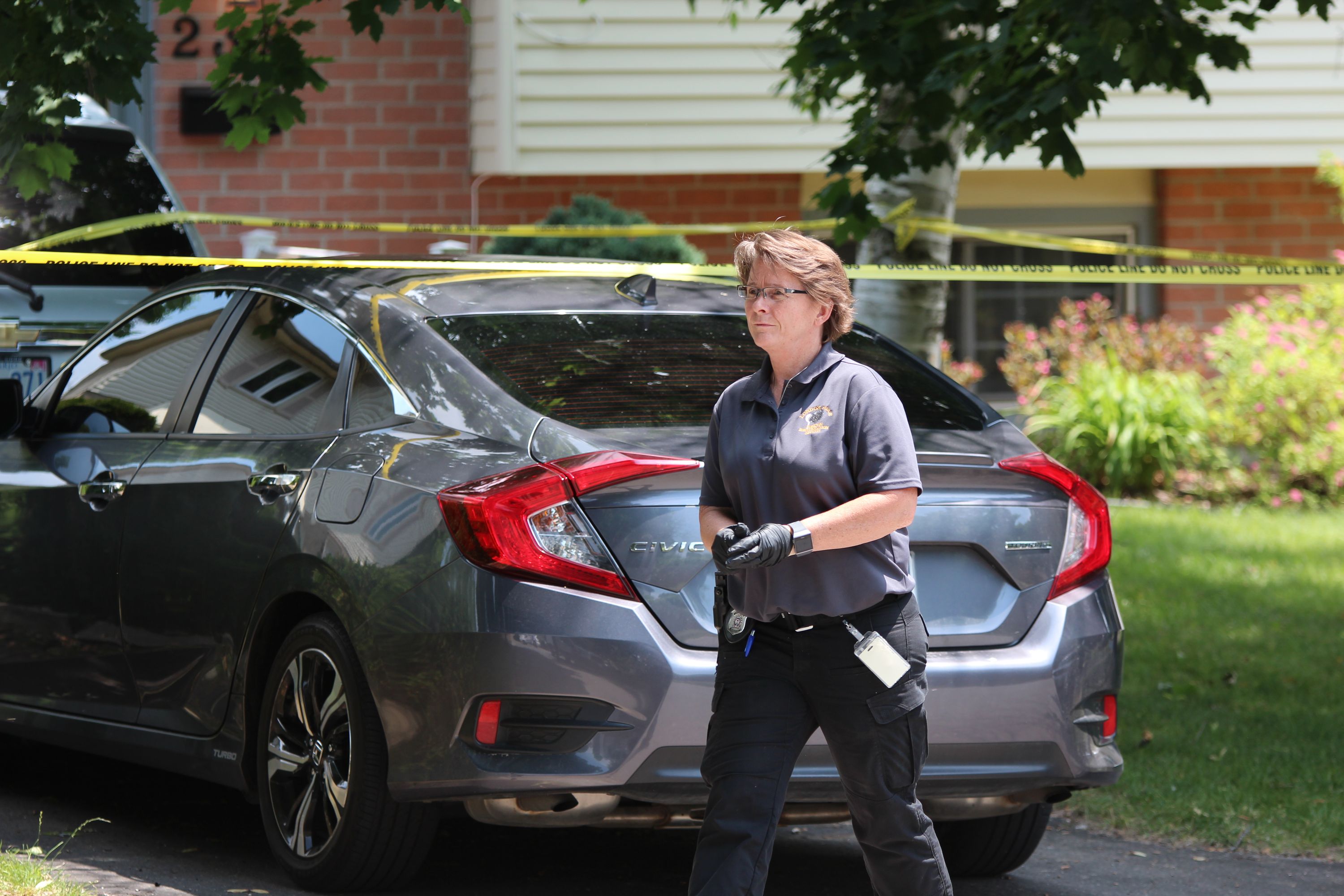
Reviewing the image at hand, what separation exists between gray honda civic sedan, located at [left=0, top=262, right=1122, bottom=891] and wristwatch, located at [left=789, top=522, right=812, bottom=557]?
63cm

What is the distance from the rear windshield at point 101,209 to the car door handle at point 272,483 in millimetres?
3233

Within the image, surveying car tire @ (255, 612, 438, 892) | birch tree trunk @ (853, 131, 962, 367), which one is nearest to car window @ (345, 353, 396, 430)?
car tire @ (255, 612, 438, 892)

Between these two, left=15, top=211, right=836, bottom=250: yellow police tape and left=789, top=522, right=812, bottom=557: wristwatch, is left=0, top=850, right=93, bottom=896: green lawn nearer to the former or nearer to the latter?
left=789, top=522, right=812, bottom=557: wristwatch

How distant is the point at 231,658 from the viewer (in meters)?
4.56

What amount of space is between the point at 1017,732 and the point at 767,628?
0.87m

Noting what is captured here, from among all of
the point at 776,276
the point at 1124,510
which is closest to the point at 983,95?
the point at 776,276

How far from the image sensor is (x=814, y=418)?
3.39 m

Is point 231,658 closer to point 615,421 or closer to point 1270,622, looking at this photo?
point 615,421

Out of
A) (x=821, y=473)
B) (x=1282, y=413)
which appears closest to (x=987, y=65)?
(x=821, y=473)

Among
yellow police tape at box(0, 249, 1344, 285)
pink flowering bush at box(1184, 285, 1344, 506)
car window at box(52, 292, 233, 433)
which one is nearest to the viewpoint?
yellow police tape at box(0, 249, 1344, 285)

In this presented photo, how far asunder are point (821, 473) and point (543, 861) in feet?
6.83

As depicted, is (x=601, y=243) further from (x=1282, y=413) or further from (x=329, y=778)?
(x=329, y=778)

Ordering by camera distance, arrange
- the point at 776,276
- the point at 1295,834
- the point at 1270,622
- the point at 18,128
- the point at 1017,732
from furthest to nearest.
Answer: the point at 1270,622
the point at 18,128
the point at 1295,834
the point at 1017,732
the point at 776,276

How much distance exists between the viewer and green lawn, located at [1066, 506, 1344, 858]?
5.57 metres
